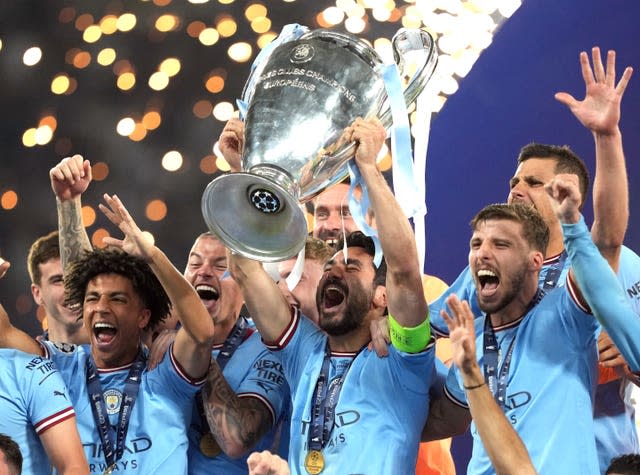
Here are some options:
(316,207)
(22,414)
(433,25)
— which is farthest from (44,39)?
(22,414)

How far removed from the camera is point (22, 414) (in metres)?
3.55

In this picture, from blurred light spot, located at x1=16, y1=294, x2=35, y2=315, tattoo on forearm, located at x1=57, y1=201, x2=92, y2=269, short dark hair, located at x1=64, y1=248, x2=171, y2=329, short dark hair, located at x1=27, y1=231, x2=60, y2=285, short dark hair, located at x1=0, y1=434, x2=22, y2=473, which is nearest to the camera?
short dark hair, located at x1=0, y1=434, x2=22, y2=473

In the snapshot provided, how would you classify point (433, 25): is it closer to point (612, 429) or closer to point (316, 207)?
point (316, 207)

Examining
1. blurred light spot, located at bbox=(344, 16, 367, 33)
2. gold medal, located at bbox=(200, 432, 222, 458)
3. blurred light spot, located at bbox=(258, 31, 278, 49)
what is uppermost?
blurred light spot, located at bbox=(344, 16, 367, 33)

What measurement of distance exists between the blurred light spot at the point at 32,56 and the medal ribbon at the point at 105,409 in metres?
3.57

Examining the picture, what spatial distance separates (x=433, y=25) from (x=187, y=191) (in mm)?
1578

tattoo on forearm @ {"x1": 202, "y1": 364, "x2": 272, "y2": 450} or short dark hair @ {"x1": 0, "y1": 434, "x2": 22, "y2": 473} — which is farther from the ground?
tattoo on forearm @ {"x1": 202, "y1": 364, "x2": 272, "y2": 450}

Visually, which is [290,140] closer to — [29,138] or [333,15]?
[333,15]

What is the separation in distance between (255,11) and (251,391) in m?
3.53

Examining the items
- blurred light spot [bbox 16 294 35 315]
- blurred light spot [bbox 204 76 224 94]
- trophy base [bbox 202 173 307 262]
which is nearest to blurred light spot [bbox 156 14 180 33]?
blurred light spot [bbox 204 76 224 94]

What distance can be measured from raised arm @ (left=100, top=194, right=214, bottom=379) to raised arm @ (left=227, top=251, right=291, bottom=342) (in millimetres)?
132

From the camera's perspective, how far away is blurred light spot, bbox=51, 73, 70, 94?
6.82 m

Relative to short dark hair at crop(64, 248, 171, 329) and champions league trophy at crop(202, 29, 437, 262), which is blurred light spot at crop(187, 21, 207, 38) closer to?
short dark hair at crop(64, 248, 171, 329)

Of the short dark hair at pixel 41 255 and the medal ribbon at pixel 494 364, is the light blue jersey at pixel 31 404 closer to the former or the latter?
the short dark hair at pixel 41 255
